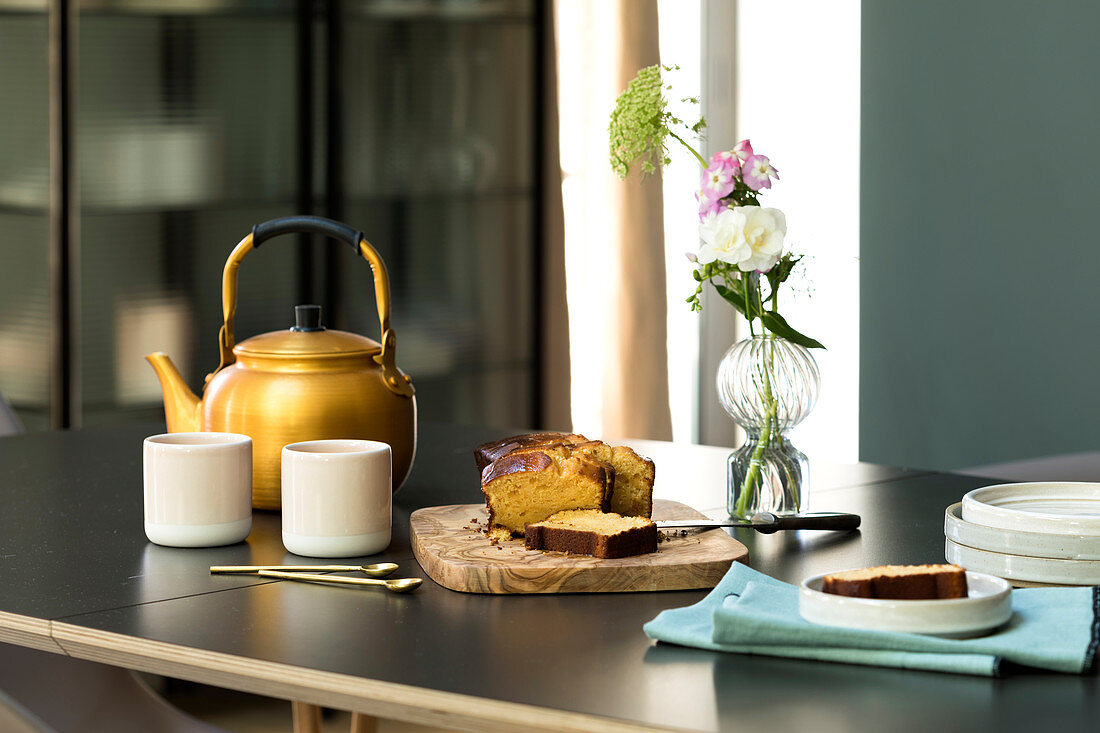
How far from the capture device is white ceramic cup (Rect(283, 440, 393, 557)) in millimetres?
1285

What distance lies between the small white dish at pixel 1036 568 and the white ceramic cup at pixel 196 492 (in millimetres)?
698

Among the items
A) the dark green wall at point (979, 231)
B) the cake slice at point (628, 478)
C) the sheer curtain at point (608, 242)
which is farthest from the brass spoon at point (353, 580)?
the sheer curtain at point (608, 242)

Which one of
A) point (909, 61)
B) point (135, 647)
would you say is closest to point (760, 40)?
point (909, 61)

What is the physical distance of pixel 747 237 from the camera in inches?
54.2

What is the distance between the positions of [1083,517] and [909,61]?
2991 millimetres

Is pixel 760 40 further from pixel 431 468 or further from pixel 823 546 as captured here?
pixel 823 546

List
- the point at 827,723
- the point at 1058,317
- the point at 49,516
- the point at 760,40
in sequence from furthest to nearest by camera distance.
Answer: the point at 760,40 → the point at 1058,317 → the point at 49,516 → the point at 827,723

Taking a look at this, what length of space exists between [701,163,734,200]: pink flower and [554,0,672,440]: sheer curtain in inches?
103

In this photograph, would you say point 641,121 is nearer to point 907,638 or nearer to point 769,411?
point 769,411

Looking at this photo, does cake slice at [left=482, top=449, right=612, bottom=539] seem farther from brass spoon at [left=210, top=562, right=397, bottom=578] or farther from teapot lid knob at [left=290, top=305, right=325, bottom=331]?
teapot lid knob at [left=290, top=305, right=325, bottom=331]

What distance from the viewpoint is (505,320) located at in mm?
4047

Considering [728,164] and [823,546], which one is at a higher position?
[728,164]

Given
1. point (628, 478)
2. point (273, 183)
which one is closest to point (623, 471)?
point (628, 478)

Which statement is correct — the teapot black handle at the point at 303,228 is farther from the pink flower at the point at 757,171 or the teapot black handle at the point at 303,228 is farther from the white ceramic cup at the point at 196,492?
the pink flower at the point at 757,171
